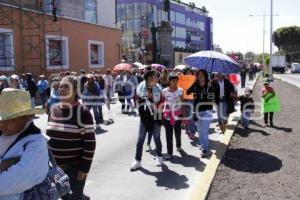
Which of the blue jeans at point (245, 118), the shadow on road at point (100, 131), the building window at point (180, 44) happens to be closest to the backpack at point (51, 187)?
the shadow on road at point (100, 131)

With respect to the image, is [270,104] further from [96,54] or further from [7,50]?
[96,54]

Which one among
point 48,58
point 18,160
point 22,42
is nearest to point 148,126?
point 18,160

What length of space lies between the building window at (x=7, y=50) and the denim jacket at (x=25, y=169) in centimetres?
2188

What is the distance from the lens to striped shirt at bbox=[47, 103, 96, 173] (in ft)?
14.7

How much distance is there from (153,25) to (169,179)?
55060mm

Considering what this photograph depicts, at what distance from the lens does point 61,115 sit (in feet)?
14.8

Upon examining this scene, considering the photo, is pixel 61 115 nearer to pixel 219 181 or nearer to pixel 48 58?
pixel 219 181

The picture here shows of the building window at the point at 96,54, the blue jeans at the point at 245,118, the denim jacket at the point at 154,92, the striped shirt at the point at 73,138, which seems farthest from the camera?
the building window at the point at 96,54

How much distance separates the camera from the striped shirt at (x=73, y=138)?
4.47 metres

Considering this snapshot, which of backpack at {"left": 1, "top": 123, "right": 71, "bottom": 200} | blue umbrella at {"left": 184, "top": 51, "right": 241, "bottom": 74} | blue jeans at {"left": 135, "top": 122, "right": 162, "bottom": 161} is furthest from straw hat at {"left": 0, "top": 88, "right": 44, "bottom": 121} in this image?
blue umbrella at {"left": 184, "top": 51, "right": 241, "bottom": 74}

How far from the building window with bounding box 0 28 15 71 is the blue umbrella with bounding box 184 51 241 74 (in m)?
15.1

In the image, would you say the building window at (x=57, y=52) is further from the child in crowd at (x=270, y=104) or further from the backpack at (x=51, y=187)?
the backpack at (x=51, y=187)

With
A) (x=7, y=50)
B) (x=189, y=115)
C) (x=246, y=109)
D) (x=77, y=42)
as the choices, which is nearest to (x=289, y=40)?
(x=77, y=42)

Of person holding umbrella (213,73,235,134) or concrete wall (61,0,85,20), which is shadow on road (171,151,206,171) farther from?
concrete wall (61,0,85,20)
